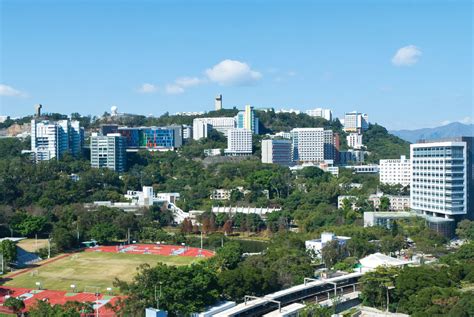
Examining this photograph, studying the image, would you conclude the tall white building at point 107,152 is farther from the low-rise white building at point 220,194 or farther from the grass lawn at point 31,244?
the grass lawn at point 31,244

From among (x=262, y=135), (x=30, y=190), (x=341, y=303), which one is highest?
(x=262, y=135)

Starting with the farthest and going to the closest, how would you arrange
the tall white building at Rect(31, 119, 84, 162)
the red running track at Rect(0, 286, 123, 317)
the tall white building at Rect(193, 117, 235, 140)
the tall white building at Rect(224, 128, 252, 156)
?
the tall white building at Rect(193, 117, 235, 140) → the tall white building at Rect(224, 128, 252, 156) → the tall white building at Rect(31, 119, 84, 162) → the red running track at Rect(0, 286, 123, 317)

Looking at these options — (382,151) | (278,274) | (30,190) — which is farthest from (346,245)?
(382,151)

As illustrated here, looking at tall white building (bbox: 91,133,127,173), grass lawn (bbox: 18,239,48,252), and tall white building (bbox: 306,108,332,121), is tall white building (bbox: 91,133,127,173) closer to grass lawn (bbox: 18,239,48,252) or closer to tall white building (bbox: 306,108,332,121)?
grass lawn (bbox: 18,239,48,252)

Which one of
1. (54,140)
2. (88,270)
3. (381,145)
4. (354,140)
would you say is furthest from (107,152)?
(381,145)

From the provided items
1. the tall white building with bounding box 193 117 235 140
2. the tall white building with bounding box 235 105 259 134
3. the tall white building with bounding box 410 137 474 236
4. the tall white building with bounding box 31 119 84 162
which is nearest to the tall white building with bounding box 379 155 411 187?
the tall white building with bounding box 410 137 474 236

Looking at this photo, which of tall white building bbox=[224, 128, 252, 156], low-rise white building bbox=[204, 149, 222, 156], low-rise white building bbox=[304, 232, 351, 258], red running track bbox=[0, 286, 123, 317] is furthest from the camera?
tall white building bbox=[224, 128, 252, 156]

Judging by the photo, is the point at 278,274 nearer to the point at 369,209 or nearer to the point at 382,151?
the point at 369,209
